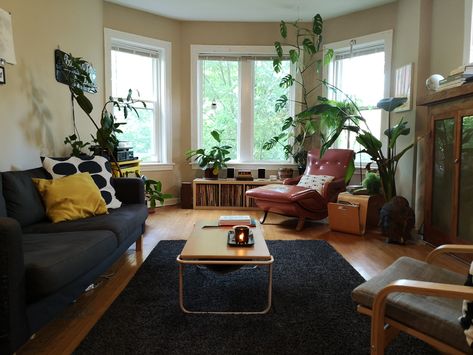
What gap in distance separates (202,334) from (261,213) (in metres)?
3.03

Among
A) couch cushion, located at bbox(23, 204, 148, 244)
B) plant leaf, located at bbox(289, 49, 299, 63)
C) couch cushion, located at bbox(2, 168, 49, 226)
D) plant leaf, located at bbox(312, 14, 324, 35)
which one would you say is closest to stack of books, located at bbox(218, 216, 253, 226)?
couch cushion, located at bbox(23, 204, 148, 244)

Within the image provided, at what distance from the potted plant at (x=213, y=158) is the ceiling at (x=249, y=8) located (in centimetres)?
159

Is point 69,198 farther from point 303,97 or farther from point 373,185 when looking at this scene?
point 303,97

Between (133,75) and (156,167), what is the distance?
1298 mm

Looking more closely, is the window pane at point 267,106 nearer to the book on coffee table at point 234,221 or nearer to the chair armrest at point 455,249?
the book on coffee table at point 234,221

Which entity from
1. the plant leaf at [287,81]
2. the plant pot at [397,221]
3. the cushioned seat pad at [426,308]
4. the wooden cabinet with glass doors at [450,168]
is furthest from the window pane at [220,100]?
the cushioned seat pad at [426,308]

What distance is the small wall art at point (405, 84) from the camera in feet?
12.2

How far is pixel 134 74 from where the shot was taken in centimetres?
466

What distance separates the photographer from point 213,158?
4773 mm

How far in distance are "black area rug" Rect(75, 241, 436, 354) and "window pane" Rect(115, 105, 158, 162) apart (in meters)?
2.53

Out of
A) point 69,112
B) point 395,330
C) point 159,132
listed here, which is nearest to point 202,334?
point 395,330

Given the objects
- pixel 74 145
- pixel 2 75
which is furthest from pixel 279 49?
pixel 2 75

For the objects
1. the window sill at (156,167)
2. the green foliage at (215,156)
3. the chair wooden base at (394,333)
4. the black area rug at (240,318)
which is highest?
the green foliage at (215,156)

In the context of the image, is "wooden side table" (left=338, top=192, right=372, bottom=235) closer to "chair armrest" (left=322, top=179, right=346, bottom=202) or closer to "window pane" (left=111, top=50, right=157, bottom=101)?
"chair armrest" (left=322, top=179, right=346, bottom=202)
